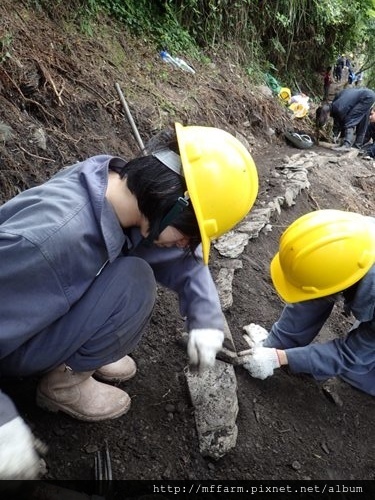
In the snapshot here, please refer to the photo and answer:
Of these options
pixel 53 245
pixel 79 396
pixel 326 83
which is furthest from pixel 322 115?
pixel 53 245

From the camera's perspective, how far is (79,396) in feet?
6.39

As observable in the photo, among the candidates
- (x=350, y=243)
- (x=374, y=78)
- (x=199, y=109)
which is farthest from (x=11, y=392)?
(x=374, y=78)

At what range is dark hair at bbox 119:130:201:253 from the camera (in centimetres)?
158

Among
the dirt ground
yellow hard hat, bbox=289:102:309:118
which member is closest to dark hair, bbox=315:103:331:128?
yellow hard hat, bbox=289:102:309:118

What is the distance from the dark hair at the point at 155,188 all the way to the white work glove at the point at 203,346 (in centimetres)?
54

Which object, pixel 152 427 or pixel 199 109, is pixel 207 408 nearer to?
pixel 152 427

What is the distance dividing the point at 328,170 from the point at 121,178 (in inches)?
213

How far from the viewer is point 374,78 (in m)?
14.1

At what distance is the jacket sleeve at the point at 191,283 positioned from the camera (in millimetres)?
1960

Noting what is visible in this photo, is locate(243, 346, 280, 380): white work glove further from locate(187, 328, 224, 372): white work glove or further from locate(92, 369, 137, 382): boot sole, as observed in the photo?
locate(92, 369, 137, 382): boot sole

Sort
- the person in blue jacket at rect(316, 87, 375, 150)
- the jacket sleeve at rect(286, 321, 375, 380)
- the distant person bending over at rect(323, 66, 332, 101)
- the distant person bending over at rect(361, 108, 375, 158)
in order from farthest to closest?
the distant person bending over at rect(323, 66, 332, 101) → the distant person bending over at rect(361, 108, 375, 158) → the person in blue jacket at rect(316, 87, 375, 150) → the jacket sleeve at rect(286, 321, 375, 380)

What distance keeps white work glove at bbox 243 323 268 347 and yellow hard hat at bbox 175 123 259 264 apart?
46.8 inches

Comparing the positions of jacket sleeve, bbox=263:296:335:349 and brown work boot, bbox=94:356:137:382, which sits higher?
brown work boot, bbox=94:356:137:382

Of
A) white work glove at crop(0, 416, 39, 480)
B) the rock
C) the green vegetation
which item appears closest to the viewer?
white work glove at crop(0, 416, 39, 480)
